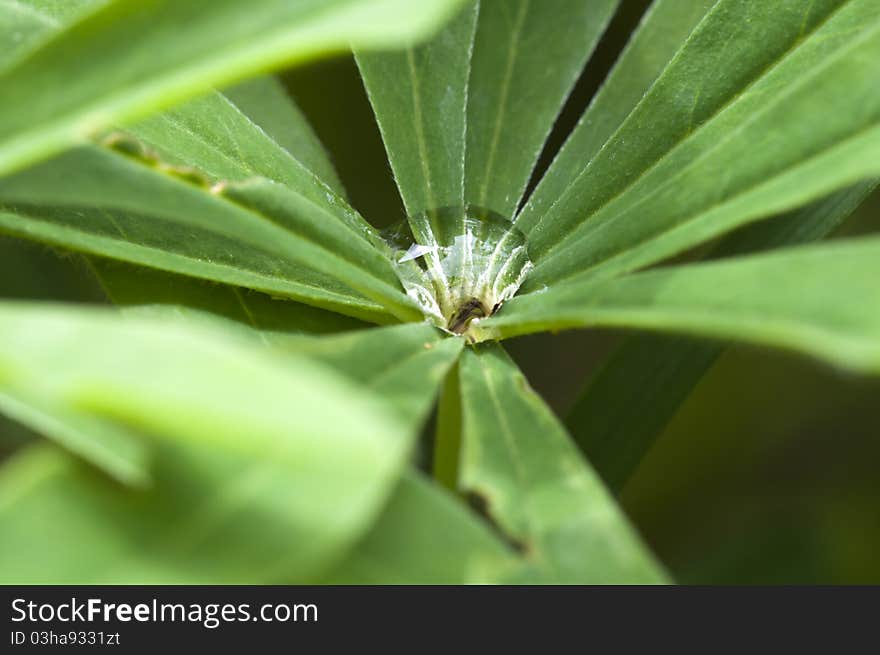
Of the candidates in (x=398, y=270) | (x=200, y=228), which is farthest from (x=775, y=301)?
(x=200, y=228)

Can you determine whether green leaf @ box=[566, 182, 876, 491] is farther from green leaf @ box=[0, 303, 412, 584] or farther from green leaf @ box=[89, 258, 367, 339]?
green leaf @ box=[0, 303, 412, 584]

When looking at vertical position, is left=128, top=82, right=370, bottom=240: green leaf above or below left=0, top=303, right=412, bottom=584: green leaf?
above

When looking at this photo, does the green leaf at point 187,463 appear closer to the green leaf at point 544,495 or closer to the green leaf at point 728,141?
the green leaf at point 544,495

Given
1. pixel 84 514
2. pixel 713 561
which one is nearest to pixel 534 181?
pixel 713 561

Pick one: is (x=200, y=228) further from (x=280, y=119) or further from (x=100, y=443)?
(x=100, y=443)

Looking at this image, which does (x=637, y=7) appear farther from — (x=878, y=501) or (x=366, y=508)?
(x=366, y=508)

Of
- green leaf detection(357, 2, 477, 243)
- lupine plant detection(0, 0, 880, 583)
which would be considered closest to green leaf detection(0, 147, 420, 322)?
lupine plant detection(0, 0, 880, 583)

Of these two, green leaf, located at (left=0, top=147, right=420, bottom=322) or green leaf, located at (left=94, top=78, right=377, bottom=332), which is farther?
green leaf, located at (left=94, top=78, right=377, bottom=332)
